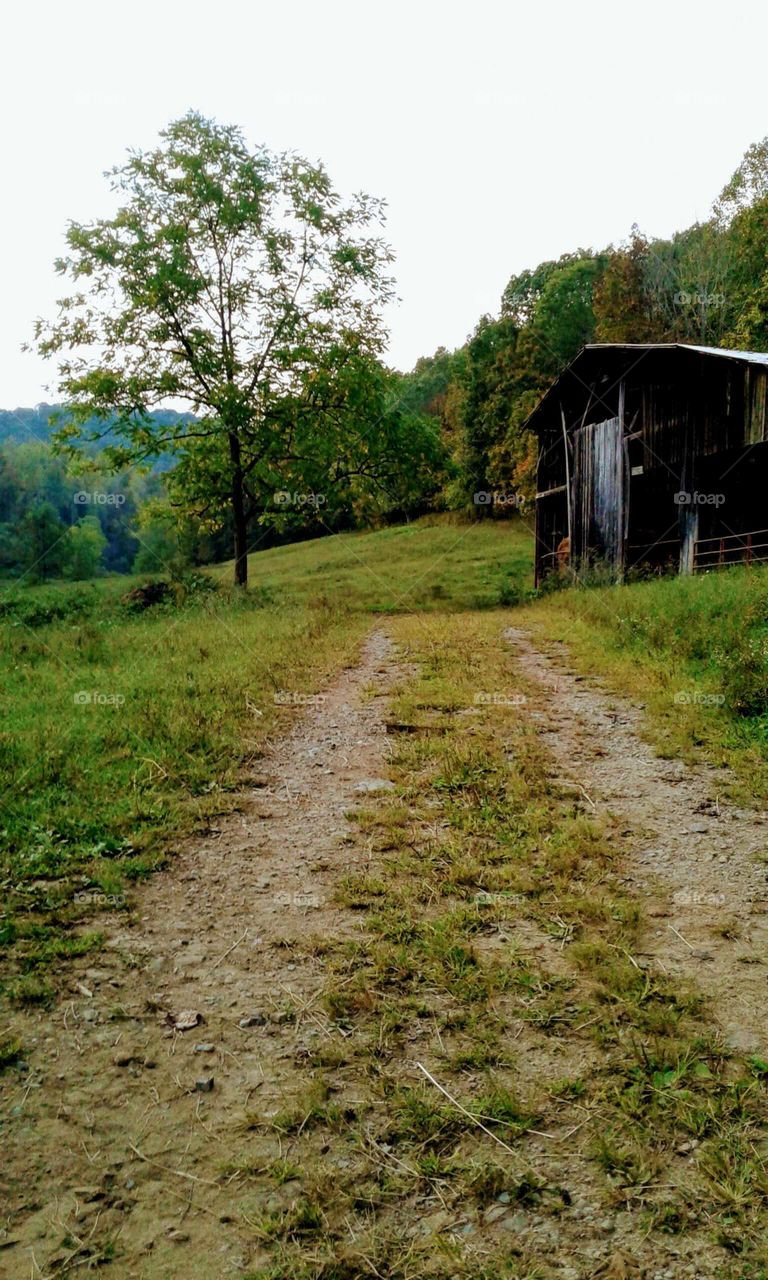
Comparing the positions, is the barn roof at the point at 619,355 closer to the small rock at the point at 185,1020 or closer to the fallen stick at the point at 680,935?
the fallen stick at the point at 680,935

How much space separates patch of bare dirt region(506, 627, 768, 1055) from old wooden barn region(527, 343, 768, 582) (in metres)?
12.1

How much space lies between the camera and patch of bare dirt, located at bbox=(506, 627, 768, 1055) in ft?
12.0

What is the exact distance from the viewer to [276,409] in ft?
71.3

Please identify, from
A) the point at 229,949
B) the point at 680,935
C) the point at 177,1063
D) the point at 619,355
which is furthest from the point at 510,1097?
the point at 619,355

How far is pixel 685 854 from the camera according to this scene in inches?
197

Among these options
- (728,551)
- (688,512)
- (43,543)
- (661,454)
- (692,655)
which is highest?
(661,454)

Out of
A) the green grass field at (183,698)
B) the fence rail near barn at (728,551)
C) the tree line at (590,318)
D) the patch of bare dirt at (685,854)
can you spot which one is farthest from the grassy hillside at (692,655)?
the tree line at (590,318)

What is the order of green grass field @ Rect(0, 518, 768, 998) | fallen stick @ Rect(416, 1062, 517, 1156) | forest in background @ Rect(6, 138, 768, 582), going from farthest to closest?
forest in background @ Rect(6, 138, 768, 582)
green grass field @ Rect(0, 518, 768, 998)
fallen stick @ Rect(416, 1062, 517, 1156)

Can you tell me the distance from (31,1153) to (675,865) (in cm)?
387

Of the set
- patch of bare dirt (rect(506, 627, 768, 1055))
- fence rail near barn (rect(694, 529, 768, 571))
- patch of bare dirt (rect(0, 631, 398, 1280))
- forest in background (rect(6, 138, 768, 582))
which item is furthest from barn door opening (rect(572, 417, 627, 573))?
patch of bare dirt (rect(0, 631, 398, 1280))

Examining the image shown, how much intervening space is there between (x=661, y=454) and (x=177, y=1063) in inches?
795

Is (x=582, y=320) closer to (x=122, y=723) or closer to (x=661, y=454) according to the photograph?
(x=661, y=454)

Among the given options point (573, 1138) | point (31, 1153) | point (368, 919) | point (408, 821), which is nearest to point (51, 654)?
point (408, 821)

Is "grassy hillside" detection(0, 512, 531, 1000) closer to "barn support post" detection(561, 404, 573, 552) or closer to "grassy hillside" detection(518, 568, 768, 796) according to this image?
"grassy hillside" detection(518, 568, 768, 796)
